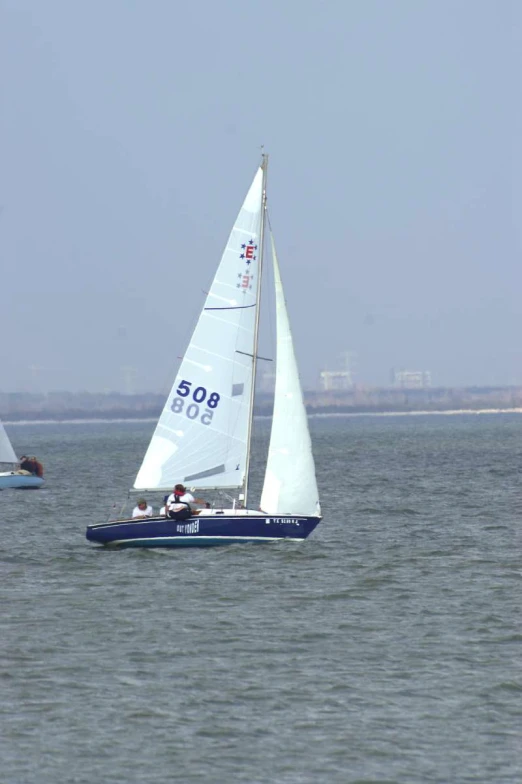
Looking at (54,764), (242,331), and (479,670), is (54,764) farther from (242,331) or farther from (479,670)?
(242,331)

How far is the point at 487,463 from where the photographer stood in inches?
3625

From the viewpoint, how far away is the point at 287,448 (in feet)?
121

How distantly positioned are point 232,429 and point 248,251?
15.5ft

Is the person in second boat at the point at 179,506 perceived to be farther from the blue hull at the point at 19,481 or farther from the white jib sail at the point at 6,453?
the white jib sail at the point at 6,453

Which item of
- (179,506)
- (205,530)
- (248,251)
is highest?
(248,251)

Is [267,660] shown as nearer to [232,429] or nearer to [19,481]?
[232,429]

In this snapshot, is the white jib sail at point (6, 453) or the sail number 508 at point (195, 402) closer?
the sail number 508 at point (195, 402)

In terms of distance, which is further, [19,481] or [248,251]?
[19,481]

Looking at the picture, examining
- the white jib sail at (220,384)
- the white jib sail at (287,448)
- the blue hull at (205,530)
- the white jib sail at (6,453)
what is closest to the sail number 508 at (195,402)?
the white jib sail at (220,384)

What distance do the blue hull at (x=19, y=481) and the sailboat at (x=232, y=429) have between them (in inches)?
1182

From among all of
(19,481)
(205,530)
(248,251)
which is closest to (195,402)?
(205,530)

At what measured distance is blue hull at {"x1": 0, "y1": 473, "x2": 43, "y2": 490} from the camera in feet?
220

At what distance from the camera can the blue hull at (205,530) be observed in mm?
36219

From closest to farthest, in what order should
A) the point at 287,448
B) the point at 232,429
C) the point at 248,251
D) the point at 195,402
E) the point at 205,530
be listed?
1. the point at 205,530
2. the point at 287,448
3. the point at 248,251
4. the point at 232,429
5. the point at 195,402
